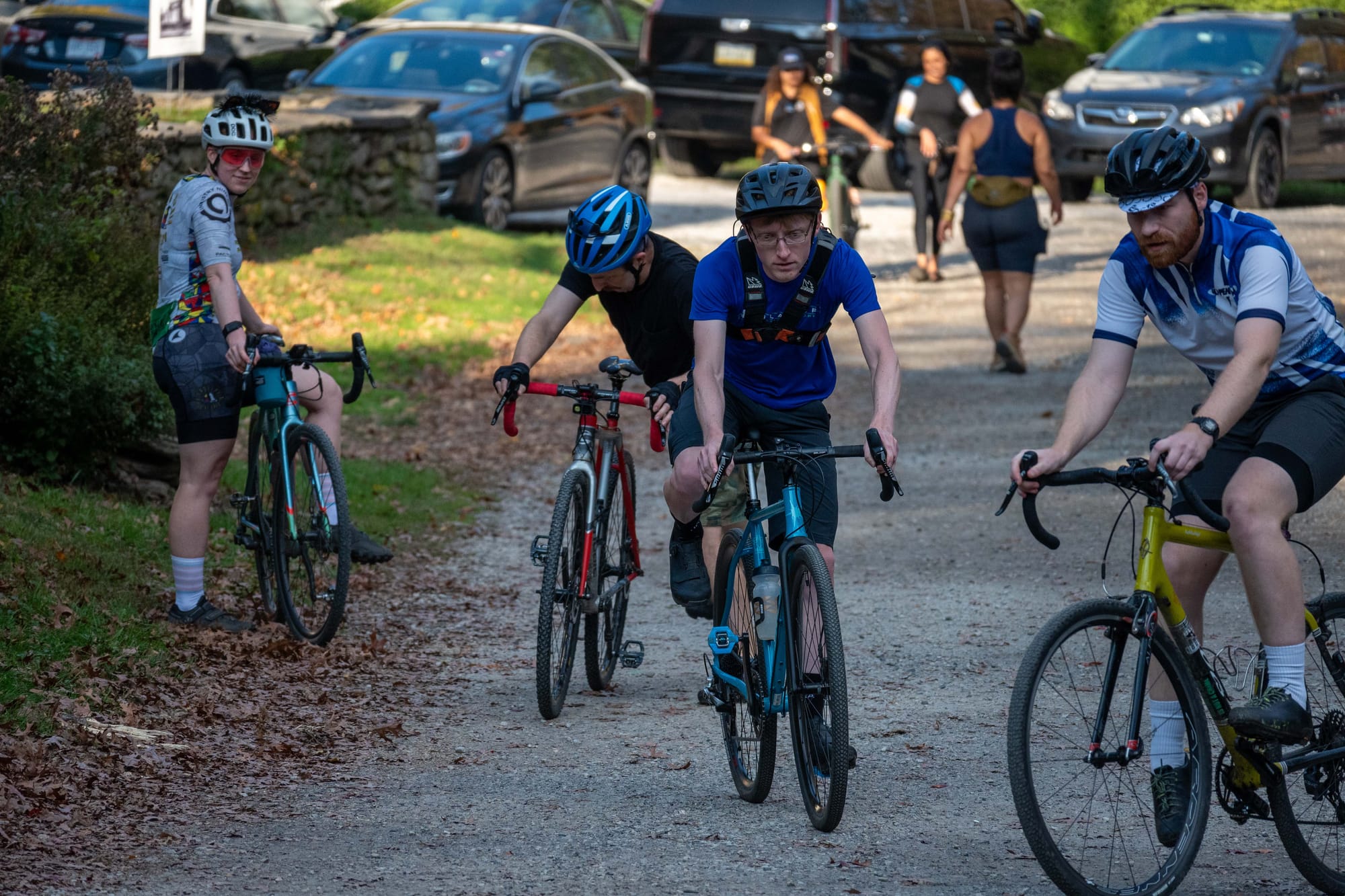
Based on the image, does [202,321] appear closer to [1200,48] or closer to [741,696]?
[741,696]

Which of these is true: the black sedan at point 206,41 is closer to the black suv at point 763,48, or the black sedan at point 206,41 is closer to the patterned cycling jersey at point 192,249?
the black suv at point 763,48

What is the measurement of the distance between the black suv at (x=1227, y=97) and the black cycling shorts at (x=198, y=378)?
1414cm

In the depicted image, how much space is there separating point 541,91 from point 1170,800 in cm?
1419

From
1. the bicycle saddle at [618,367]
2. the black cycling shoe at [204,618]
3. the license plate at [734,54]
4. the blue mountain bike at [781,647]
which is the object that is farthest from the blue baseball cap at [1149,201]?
the license plate at [734,54]

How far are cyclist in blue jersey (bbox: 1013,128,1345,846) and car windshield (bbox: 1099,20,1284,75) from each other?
1660 cm

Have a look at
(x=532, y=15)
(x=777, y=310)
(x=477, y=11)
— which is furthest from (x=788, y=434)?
(x=477, y=11)

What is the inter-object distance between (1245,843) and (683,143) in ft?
60.1

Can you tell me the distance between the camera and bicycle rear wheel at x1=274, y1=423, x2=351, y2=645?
696 cm

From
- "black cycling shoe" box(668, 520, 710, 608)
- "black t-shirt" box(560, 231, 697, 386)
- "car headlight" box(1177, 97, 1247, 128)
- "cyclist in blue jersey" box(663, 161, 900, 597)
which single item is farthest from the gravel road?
"car headlight" box(1177, 97, 1247, 128)

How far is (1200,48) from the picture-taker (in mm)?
20656

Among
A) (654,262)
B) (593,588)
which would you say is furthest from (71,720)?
(654,262)

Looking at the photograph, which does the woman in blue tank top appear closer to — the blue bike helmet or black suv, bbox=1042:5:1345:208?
the blue bike helmet

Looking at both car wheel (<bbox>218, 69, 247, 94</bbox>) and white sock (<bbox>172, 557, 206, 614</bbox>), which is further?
car wheel (<bbox>218, 69, 247, 94</bbox>)

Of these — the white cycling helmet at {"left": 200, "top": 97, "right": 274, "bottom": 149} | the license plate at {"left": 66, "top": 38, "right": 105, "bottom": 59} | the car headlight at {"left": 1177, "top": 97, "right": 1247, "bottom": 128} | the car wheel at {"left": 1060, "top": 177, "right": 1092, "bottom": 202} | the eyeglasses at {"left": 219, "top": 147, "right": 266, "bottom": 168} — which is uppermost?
the white cycling helmet at {"left": 200, "top": 97, "right": 274, "bottom": 149}
